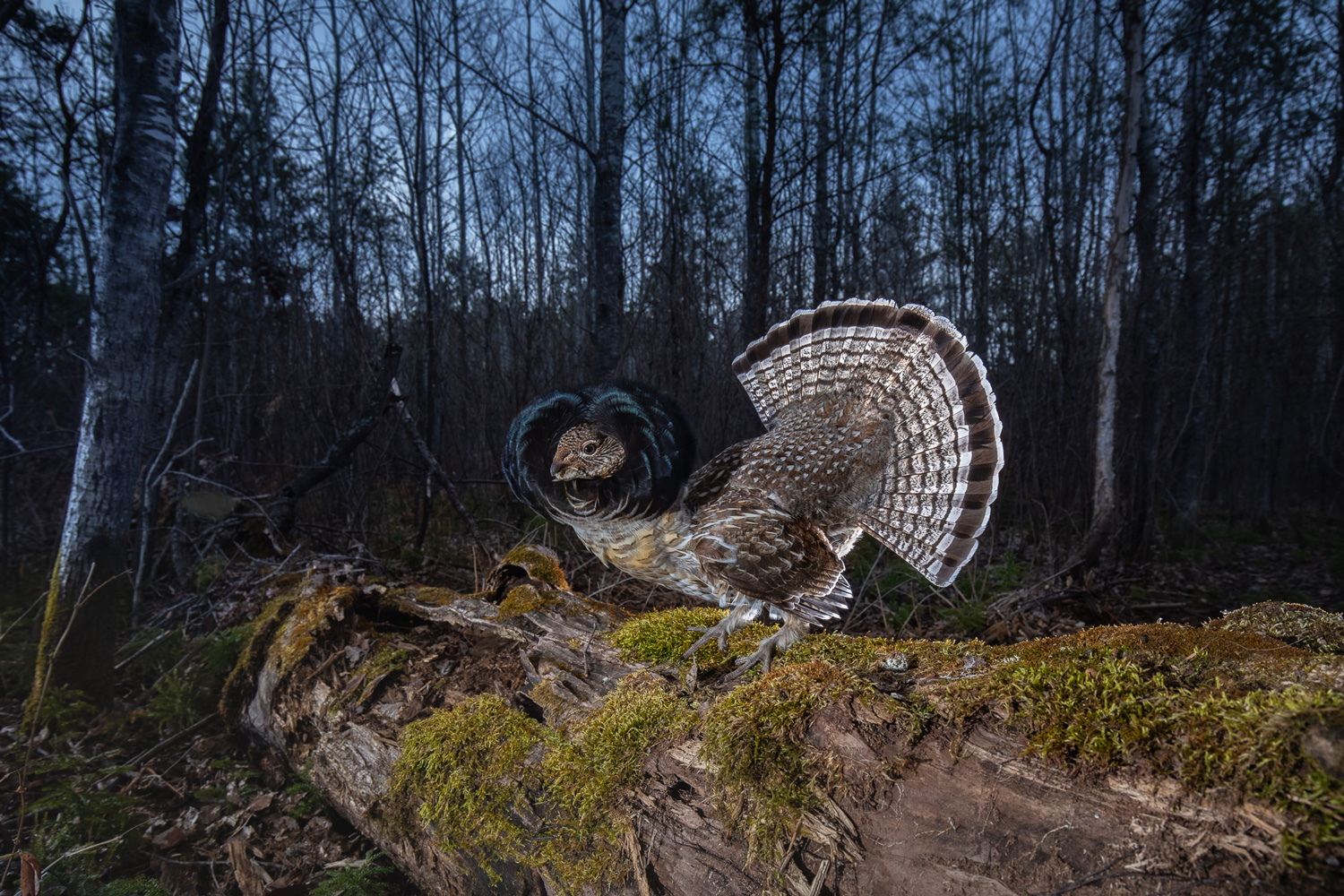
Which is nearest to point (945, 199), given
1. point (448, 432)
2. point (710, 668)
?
point (448, 432)

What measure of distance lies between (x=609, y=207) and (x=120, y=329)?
483 cm

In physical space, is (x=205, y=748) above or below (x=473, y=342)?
below

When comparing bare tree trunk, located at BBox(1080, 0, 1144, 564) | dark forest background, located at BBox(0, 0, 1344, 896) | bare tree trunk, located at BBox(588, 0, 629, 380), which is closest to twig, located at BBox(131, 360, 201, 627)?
dark forest background, located at BBox(0, 0, 1344, 896)

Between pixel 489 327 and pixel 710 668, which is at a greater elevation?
pixel 489 327

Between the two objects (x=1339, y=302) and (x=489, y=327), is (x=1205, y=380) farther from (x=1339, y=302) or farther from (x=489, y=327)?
(x=489, y=327)

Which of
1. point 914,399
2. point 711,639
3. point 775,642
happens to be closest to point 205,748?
point 711,639

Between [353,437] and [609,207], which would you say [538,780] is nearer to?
[353,437]

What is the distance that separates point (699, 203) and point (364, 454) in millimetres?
6140

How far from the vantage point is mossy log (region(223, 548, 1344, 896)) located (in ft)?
3.83

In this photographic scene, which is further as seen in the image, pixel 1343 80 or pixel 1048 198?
pixel 1343 80

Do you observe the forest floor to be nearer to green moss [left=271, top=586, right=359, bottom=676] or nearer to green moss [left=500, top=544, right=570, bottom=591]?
green moss [left=271, top=586, right=359, bottom=676]

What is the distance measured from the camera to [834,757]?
165 cm

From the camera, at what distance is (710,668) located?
2418mm

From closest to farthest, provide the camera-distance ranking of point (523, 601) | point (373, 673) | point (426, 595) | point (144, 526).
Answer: point (373, 673), point (523, 601), point (426, 595), point (144, 526)
